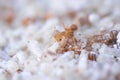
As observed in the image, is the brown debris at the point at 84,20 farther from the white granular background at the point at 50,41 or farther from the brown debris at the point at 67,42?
the brown debris at the point at 67,42

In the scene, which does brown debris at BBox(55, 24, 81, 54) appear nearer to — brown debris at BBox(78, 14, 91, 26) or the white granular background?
the white granular background

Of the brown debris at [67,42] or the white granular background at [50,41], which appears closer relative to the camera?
the white granular background at [50,41]

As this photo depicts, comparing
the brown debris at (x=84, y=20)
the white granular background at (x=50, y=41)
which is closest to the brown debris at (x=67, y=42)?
the white granular background at (x=50, y=41)

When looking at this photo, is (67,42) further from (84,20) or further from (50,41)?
(84,20)

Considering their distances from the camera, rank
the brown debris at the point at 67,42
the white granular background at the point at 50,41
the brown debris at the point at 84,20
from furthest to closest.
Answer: the brown debris at the point at 84,20, the brown debris at the point at 67,42, the white granular background at the point at 50,41

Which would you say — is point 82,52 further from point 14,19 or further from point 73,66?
point 14,19

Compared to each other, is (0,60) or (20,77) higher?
(0,60)

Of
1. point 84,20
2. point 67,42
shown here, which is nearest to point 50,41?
point 67,42

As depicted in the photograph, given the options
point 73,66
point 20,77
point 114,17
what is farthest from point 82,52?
point 114,17
